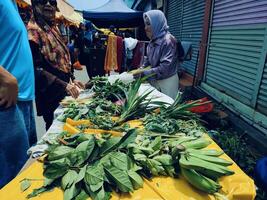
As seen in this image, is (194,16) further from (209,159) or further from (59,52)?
(209,159)

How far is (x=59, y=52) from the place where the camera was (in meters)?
3.05

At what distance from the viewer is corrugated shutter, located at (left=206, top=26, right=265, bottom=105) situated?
3.13 metres

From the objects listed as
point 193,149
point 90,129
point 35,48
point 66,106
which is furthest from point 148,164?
point 35,48

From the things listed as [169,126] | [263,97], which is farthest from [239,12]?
[169,126]

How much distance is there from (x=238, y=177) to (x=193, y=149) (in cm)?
29

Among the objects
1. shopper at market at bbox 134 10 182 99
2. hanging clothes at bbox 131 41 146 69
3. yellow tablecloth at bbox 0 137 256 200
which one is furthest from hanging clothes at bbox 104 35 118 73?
yellow tablecloth at bbox 0 137 256 200

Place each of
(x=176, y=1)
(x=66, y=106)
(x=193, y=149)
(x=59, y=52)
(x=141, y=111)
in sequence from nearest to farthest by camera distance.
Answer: (x=193, y=149)
(x=141, y=111)
(x=66, y=106)
(x=59, y=52)
(x=176, y=1)

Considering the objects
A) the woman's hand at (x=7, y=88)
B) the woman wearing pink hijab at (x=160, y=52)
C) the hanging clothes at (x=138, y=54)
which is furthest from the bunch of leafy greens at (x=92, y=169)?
the hanging clothes at (x=138, y=54)

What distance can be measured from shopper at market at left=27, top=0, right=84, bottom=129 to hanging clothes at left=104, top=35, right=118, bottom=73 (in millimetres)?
4326

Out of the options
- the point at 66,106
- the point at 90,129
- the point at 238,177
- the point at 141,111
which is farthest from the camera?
the point at 66,106

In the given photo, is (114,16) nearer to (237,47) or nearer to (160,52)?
(160,52)

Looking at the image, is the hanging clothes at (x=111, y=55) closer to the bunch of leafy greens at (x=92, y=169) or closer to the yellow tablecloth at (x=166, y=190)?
the bunch of leafy greens at (x=92, y=169)

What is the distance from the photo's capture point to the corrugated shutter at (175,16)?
23.7 ft

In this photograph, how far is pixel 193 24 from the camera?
588 centimetres
